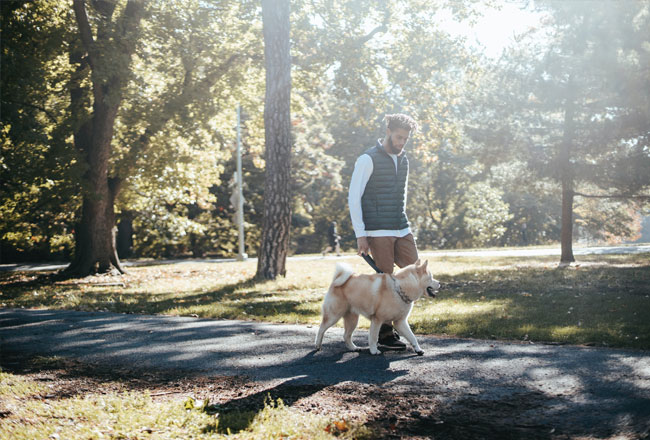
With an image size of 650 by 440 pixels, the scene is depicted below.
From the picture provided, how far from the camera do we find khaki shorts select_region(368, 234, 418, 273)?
617 centimetres

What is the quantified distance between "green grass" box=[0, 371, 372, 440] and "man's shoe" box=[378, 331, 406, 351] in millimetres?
1961

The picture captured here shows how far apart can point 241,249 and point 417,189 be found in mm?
18631

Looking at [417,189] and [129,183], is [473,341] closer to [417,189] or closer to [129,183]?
[129,183]

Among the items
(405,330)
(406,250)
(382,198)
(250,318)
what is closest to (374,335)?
(405,330)

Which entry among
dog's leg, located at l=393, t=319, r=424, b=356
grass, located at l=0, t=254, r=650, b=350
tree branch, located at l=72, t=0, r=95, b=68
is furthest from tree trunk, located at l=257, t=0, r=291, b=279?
dog's leg, located at l=393, t=319, r=424, b=356

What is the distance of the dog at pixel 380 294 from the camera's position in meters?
5.71

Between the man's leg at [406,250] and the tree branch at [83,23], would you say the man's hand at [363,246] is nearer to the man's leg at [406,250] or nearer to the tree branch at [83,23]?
the man's leg at [406,250]

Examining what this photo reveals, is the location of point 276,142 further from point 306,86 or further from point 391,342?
point 391,342

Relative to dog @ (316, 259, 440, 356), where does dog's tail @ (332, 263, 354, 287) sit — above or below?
above

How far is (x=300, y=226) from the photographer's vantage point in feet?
121

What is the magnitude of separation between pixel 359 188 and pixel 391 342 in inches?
64.4

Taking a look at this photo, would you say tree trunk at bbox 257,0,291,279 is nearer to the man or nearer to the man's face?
the man

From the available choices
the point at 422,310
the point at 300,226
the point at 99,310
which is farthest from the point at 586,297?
the point at 300,226

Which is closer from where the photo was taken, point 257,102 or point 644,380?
point 644,380
